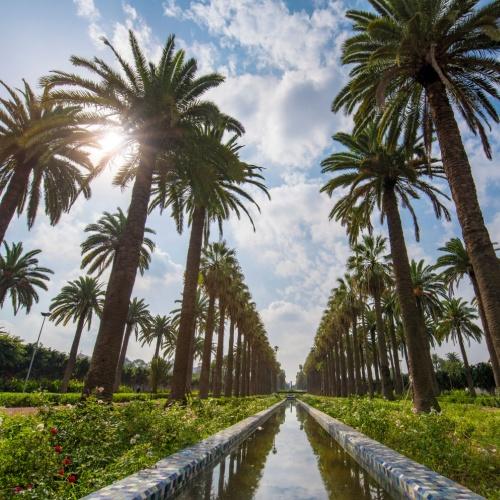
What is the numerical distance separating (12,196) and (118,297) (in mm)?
8974

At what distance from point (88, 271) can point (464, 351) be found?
39.6 metres

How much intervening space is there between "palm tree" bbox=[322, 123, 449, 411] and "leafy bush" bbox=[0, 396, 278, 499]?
9.27 metres

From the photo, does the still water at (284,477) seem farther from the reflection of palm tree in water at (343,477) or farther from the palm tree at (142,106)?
the palm tree at (142,106)

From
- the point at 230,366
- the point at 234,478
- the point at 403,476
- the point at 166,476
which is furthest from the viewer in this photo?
the point at 230,366

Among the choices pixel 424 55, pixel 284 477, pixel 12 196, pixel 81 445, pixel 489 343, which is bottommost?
pixel 284 477

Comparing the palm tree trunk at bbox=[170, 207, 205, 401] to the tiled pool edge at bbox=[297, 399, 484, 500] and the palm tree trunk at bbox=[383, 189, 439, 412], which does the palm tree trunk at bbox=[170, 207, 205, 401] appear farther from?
the palm tree trunk at bbox=[383, 189, 439, 412]

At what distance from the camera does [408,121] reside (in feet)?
44.9

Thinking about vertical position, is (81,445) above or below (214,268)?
below

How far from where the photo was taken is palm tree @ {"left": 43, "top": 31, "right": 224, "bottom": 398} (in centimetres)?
1109

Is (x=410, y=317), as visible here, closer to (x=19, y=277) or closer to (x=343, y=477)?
(x=343, y=477)

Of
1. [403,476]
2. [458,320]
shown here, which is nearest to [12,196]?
[403,476]

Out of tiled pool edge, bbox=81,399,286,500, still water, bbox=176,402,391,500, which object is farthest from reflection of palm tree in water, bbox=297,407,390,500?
tiled pool edge, bbox=81,399,286,500

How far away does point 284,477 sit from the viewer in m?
6.90

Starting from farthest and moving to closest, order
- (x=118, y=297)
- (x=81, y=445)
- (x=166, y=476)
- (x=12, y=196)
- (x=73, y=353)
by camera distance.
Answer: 1. (x=73, y=353)
2. (x=12, y=196)
3. (x=118, y=297)
4. (x=81, y=445)
5. (x=166, y=476)
